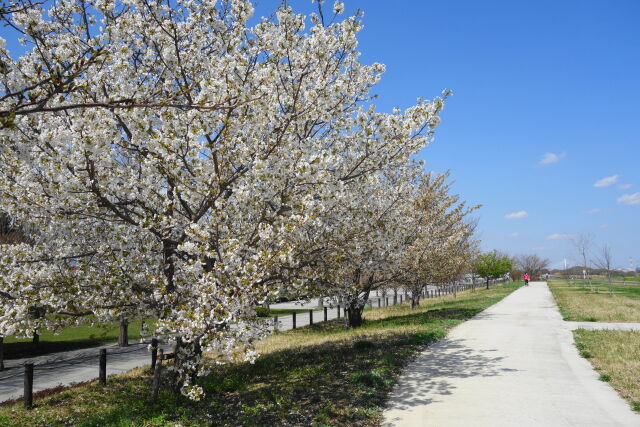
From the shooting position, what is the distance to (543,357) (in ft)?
35.7

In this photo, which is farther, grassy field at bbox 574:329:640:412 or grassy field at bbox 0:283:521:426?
grassy field at bbox 574:329:640:412

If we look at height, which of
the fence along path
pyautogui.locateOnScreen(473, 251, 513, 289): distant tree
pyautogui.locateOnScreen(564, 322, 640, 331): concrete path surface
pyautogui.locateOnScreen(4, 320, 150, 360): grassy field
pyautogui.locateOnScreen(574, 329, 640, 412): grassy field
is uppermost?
pyautogui.locateOnScreen(473, 251, 513, 289): distant tree

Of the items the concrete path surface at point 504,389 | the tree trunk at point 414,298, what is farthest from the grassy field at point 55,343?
the tree trunk at point 414,298

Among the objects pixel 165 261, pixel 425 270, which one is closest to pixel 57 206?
pixel 165 261

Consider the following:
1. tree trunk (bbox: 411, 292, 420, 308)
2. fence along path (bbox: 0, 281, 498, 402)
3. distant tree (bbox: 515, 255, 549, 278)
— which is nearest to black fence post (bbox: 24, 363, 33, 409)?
fence along path (bbox: 0, 281, 498, 402)

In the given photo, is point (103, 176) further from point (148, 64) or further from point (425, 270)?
point (425, 270)

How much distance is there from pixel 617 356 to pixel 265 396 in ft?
27.3

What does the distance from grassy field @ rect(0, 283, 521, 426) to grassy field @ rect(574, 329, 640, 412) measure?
4.03m

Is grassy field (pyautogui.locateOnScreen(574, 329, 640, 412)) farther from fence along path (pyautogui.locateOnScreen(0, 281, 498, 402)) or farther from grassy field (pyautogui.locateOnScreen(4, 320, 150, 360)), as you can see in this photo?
grassy field (pyautogui.locateOnScreen(4, 320, 150, 360))

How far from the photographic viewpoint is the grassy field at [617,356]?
790 cm

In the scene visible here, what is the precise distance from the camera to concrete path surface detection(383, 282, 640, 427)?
6502 mm

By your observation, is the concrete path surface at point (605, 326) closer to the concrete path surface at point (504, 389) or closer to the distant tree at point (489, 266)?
the concrete path surface at point (504, 389)

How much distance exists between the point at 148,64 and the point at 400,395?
848cm

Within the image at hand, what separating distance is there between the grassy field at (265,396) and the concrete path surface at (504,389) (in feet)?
1.88
